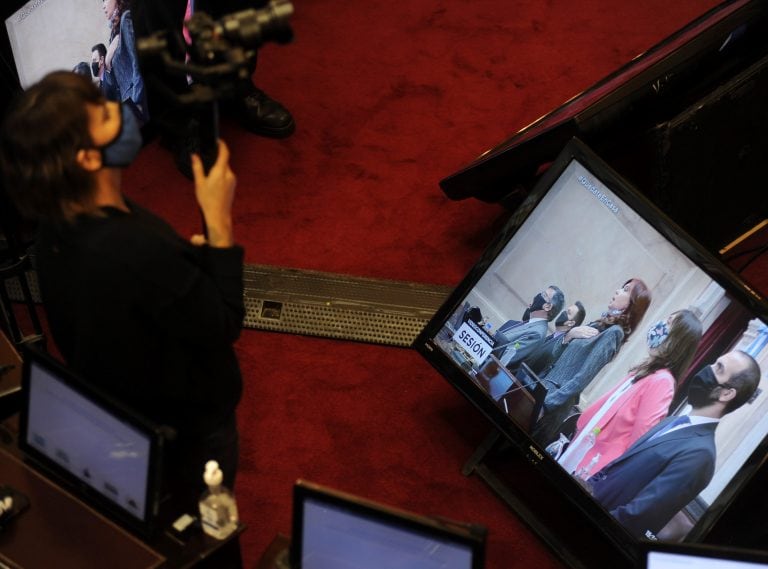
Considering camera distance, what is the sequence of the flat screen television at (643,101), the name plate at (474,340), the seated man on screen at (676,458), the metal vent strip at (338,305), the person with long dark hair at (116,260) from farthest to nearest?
the metal vent strip at (338,305)
the flat screen television at (643,101)
the name plate at (474,340)
the seated man on screen at (676,458)
the person with long dark hair at (116,260)

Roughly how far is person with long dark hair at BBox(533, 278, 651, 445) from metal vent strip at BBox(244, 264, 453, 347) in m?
0.80

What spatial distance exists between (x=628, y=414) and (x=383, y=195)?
5.43 ft

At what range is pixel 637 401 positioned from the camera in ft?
8.75

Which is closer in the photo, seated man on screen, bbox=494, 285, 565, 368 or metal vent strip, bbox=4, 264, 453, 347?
seated man on screen, bbox=494, 285, 565, 368

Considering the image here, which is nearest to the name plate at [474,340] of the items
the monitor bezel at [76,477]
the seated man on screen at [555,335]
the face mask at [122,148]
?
the seated man on screen at [555,335]

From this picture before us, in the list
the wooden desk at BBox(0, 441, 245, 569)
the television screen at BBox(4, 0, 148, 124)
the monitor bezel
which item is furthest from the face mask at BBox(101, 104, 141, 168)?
the television screen at BBox(4, 0, 148, 124)

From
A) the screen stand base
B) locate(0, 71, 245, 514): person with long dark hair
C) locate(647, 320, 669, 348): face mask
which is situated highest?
locate(0, 71, 245, 514): person with long dark hair

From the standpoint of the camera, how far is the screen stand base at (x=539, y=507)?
2.95 m

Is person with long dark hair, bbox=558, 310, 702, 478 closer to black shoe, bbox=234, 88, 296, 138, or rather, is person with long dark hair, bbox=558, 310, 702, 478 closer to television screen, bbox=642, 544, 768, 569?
television screen, bbox=642, 544, 768, 569

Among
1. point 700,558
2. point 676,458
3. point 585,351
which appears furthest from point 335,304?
point 700,558

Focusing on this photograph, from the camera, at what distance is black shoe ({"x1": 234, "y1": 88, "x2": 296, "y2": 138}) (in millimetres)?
4223

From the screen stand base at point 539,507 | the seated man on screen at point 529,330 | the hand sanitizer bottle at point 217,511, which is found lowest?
the screen stand base at point 539,507

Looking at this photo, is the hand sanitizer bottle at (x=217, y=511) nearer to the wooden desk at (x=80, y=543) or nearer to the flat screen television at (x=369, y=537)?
the wooden desk at (x=80, y=543)

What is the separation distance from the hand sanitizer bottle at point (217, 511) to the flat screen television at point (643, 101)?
58.7 inches
